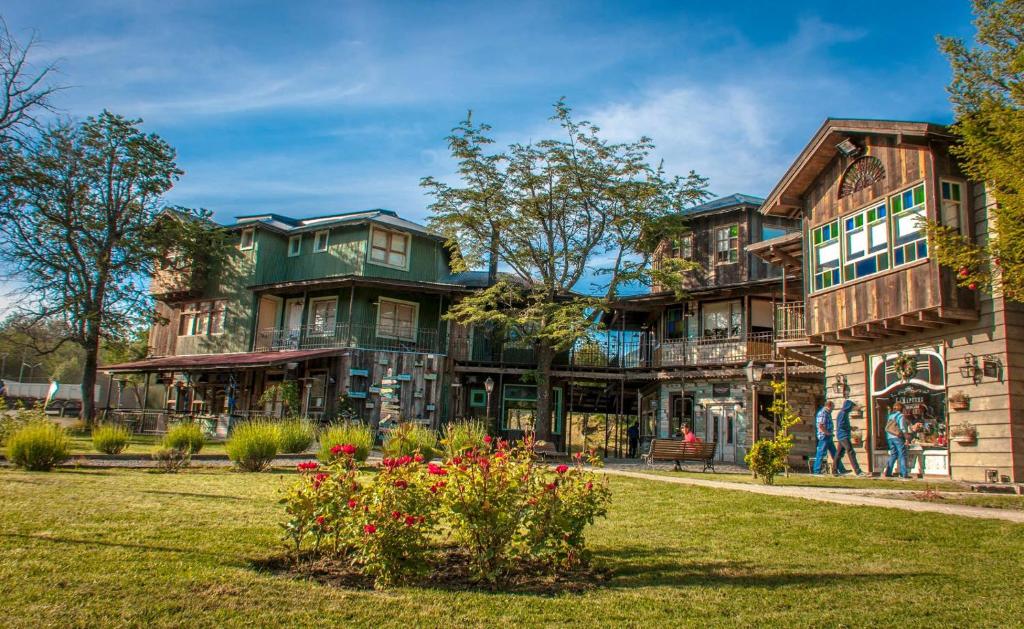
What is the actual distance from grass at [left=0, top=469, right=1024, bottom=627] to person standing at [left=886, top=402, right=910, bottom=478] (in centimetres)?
680

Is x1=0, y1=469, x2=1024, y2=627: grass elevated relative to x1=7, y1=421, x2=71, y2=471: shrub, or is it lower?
lower

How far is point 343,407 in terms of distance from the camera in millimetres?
26453

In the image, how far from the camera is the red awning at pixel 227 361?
26.3m

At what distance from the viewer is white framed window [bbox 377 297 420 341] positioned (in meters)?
29.8

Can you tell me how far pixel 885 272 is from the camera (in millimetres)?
15750

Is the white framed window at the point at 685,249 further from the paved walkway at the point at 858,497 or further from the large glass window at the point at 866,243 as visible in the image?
the paved walkway at the point at 858,497

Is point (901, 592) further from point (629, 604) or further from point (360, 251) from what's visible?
point (360, 251)

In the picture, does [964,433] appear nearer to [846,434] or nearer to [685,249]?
[846,434]

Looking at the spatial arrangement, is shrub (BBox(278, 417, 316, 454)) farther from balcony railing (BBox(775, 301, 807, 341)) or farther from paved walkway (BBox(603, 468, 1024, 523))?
balcony railing (BBox(775, 301, 807, 341))

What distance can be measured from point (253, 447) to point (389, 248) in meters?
18.4

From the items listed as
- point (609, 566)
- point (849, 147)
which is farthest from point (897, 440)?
point (609, 566)

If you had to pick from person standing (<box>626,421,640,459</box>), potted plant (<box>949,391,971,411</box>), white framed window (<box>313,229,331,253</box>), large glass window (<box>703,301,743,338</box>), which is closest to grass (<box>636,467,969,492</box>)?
potted plant (<box>949,391,971,411</box>)

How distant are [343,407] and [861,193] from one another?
59.4ft

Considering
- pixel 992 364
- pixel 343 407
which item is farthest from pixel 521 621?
pixel 343 407
